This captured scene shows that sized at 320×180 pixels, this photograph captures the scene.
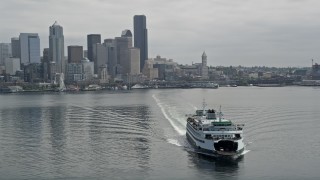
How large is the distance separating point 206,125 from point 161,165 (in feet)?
18.8

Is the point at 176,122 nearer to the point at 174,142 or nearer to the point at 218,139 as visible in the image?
the point at 174,142

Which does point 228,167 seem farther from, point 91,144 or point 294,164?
point 91,144

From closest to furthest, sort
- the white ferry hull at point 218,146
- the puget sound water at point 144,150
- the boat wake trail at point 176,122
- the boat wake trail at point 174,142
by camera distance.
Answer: the puget sound water at point 144,150
the white ferry hull at point 218,146
the boat wake trail at point 174,142
the boat wake trail at point 176,122

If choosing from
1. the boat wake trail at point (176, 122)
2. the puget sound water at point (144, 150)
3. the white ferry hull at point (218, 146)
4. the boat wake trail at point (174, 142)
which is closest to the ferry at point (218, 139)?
the white ferry hull at point (218, 146)

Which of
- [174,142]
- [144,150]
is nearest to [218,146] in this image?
[144,150]

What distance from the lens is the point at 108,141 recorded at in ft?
117

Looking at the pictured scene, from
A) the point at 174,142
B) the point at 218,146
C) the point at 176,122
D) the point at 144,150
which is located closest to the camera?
the point at 218,146

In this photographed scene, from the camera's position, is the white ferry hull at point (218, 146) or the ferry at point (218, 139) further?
the ferry at point (218, 139)

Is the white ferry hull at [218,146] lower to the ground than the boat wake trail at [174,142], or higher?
higher

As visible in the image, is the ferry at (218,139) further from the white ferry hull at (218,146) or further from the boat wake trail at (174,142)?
the boat wake trail at (174,142)

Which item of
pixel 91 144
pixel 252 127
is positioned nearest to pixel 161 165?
pixel 91 144

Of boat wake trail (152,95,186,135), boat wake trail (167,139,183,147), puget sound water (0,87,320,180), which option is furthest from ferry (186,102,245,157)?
boat wake trail (152,95,186,135)

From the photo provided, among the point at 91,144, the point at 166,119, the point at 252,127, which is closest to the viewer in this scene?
the point at 91,144

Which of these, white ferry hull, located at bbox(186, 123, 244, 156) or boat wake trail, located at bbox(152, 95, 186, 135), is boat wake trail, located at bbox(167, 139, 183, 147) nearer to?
white ferry hull, located at bbox(186, 123, 244, 156)
